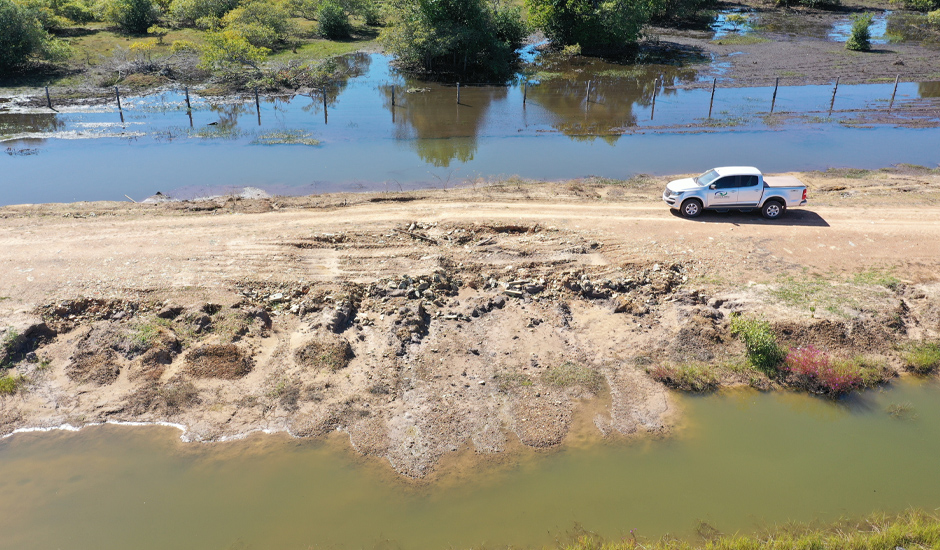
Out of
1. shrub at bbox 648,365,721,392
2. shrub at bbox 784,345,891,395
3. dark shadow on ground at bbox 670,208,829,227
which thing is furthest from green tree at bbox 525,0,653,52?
shrub at bbox 648,365,721,392

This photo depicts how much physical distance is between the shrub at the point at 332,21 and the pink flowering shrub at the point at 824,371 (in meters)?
49.2

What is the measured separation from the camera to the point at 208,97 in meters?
37.6

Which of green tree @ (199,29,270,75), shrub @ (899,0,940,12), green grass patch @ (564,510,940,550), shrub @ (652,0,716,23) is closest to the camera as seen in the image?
green grass patch @ (564,510,940,550)

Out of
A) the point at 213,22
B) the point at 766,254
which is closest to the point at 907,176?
the point at 766,254

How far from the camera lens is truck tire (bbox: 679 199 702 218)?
1939 centimetres

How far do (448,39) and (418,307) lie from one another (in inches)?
1214

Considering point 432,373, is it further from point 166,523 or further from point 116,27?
point 116,27

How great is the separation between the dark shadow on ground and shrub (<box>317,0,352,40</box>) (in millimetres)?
41938

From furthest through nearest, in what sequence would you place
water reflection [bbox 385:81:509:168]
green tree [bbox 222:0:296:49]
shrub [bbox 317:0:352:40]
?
shrub [bbox 317:0:352:40] → green tree [bbox 222:0:296:49] → water reflection [bbox 385:81:509:168]

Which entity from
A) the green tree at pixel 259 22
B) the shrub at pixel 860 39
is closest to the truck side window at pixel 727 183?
the green tree at pixel 259 22

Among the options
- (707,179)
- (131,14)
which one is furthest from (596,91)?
(131,14)

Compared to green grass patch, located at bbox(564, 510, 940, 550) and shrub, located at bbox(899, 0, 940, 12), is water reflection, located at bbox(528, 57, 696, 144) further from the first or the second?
shrub, located at bbox(899, 0, 940, 12)

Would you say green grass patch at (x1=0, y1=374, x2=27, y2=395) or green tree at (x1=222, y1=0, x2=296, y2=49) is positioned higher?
green tree at (x1=222, y1=0, x2=296, y2=49)

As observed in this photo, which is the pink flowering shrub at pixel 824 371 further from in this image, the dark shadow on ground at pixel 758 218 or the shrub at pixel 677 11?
the shrub at pixel 677 11
